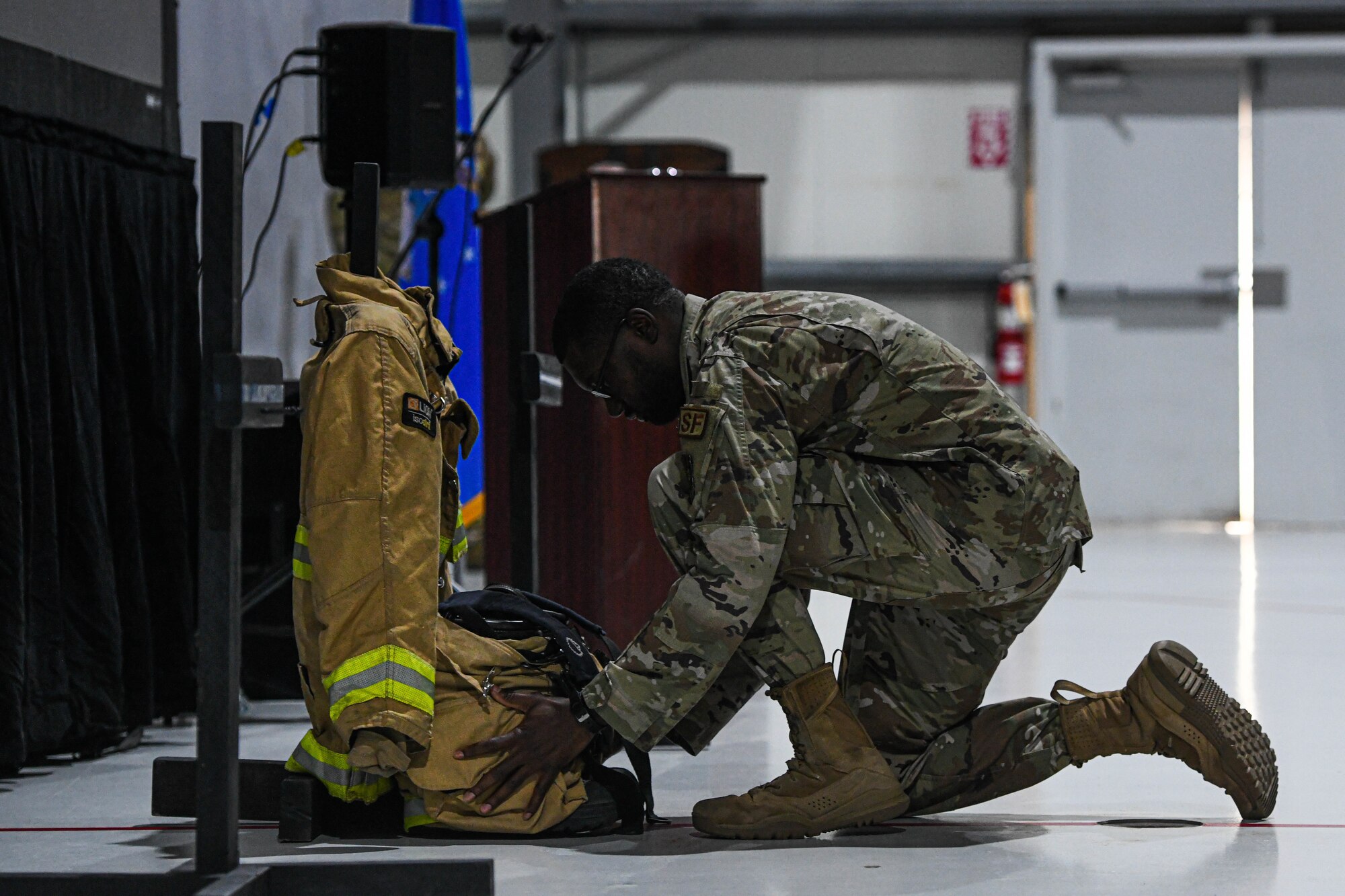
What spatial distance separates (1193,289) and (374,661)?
758 cm

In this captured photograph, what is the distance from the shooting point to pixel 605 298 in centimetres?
201

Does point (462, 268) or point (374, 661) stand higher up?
point (462, 268)

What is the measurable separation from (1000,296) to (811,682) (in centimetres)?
686

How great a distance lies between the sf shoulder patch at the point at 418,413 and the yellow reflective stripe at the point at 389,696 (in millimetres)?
312

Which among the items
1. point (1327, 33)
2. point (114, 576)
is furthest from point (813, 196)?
point (114, 576)

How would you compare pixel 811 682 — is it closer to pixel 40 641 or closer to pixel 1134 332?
pixel 40 641

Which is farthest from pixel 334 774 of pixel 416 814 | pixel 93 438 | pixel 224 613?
pixel 93 438

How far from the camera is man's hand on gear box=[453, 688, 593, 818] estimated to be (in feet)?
6.32

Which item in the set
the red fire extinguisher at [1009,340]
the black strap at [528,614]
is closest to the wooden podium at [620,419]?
the black strap at [528,614]

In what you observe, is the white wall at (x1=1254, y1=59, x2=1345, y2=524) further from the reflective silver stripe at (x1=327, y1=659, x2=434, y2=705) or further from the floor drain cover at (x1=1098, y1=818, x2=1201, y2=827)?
the reflective silver stripe at (x1=327, y1=659, x2=434, y2=705)

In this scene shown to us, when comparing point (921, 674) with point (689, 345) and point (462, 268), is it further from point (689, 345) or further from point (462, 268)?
point (462, 268)

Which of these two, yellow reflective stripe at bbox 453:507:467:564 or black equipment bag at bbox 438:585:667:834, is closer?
black equipment bag at bbox 438:585:667:834

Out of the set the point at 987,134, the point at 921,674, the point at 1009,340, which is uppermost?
the point at 987,134

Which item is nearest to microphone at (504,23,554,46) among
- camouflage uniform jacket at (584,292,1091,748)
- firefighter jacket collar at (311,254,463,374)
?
firefighter jacket collar at (311,254,463,374)
